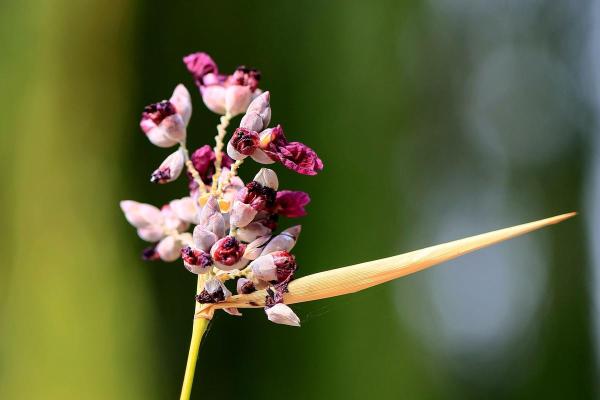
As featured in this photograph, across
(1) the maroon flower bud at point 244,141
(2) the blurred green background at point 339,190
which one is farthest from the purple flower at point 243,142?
(2) the blurred green background at point 339,190

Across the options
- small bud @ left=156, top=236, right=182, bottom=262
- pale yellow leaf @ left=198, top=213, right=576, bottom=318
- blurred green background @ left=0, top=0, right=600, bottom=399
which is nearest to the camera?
pale yellow leaf @ left=198, top=213, right=576, bottom=318

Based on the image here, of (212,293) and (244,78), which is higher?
(244,78)

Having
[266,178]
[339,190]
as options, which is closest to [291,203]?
[266,178]

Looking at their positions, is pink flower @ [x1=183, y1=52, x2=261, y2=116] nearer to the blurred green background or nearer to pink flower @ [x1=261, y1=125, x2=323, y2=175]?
pink flower @ [x1=261, y1=125, x2=323, y2=175]

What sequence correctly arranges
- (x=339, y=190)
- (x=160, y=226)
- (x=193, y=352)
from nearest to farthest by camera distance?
(x=193, y=352), (x=160, y=226), (x=339, y=190)

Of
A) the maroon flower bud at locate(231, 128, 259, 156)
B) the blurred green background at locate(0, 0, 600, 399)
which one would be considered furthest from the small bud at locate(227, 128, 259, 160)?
the blurred green background at locate(0, 0, 600, 399)

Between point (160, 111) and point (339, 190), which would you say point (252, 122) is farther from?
point (339, 190)
